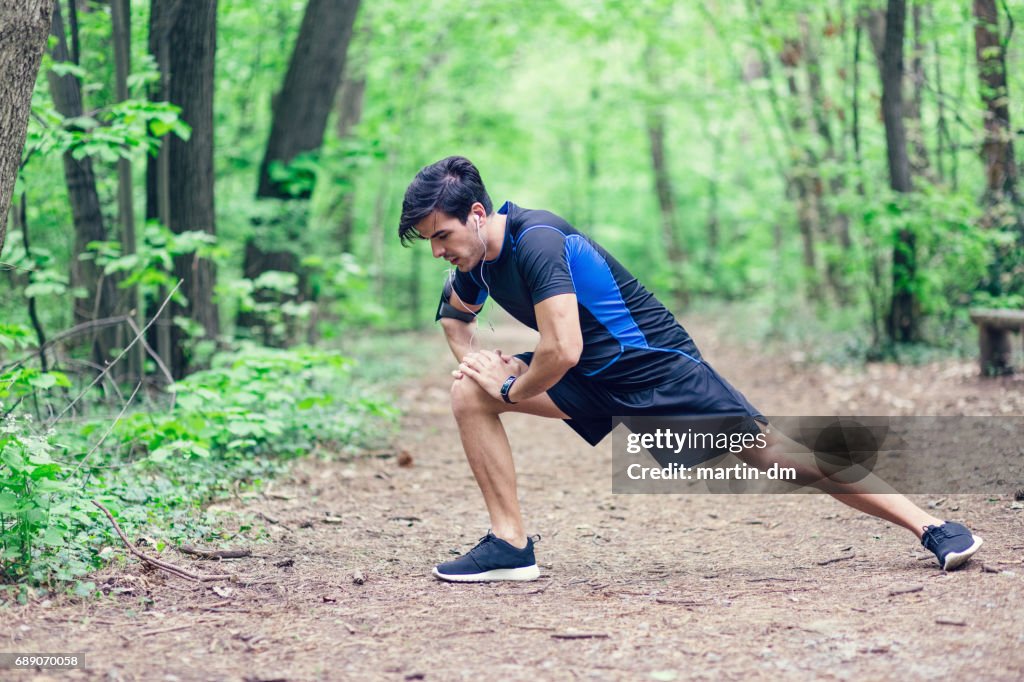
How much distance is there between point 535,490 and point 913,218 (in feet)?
16.3

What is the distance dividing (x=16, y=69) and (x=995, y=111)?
8706 millimetres

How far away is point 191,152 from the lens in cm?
724

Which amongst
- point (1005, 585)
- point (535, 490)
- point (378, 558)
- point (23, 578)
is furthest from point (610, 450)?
point (23, 578)

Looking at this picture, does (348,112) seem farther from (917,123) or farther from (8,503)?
(8,503)

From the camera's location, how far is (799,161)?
1305 cm

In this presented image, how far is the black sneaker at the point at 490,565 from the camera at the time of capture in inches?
152

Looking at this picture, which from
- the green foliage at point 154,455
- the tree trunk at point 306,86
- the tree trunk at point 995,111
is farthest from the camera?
the tree trunk at point 306,86

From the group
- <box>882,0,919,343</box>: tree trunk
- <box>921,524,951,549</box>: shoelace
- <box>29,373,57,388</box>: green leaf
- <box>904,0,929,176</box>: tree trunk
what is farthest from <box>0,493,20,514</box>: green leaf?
<box>904,0,929,176</box>: tree trunk

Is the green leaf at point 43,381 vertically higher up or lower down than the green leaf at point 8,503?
higher up

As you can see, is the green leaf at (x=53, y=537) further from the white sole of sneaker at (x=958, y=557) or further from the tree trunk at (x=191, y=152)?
the tree trunk at (x=191, y=152)

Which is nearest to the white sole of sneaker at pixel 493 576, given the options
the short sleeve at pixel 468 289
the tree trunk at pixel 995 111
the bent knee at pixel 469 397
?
the bent knee at pixel 469 397

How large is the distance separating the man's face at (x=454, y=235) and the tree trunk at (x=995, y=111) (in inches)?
267

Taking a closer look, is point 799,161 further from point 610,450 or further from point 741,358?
point 610,450

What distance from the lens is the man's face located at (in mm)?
3596
